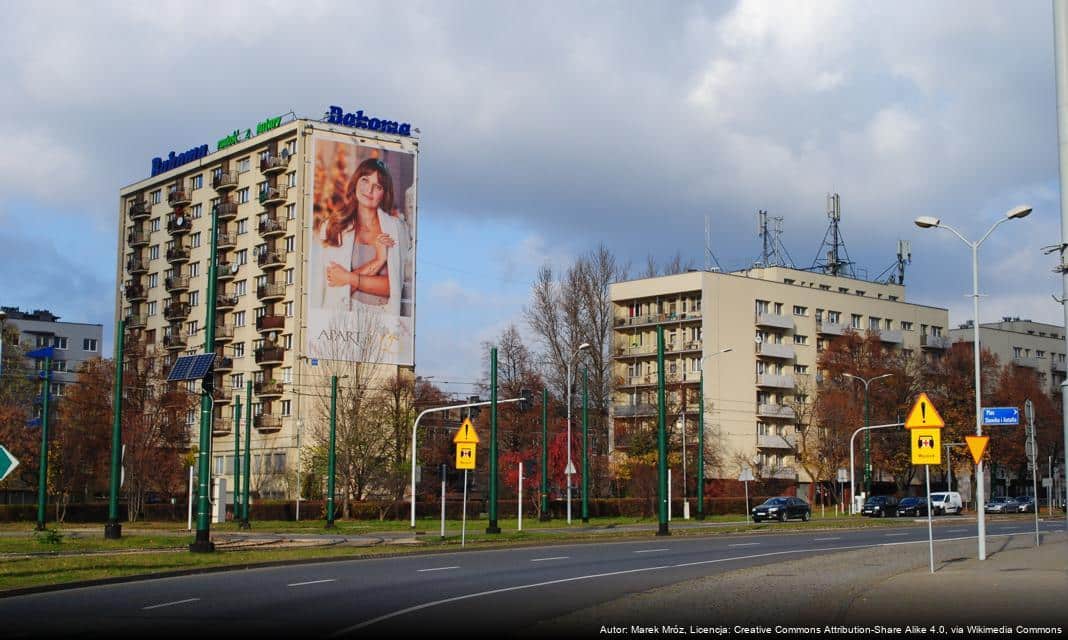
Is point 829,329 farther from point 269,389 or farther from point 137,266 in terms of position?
point 137,266

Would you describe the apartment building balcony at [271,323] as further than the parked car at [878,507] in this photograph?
Yes

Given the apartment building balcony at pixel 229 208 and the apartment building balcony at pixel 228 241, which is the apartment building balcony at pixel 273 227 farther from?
the apartment building balcony at pixel 229 208

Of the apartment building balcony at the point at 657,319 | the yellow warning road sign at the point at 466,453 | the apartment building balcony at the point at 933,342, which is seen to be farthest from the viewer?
the apartment building balcony at the point at 933,342

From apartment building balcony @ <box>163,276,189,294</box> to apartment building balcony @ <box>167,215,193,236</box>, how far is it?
390 centimetres

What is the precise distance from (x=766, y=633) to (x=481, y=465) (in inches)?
2979

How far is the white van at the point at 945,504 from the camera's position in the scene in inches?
2997

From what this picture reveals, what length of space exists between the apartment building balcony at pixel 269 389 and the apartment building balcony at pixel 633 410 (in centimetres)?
2623

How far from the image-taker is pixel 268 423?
3634 inches

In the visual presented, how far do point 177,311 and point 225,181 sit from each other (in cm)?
1347

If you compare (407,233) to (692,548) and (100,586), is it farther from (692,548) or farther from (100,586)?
(100,586)

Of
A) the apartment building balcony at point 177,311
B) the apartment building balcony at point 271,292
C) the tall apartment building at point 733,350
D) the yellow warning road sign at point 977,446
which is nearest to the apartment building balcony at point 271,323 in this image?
the apartment building balcony at point 271,292

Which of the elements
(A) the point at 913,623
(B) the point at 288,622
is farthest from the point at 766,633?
(B) the point at 288,622

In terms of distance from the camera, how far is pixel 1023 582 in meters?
19.7

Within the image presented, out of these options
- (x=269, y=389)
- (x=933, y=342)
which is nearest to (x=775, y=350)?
(x=933, y=342)
